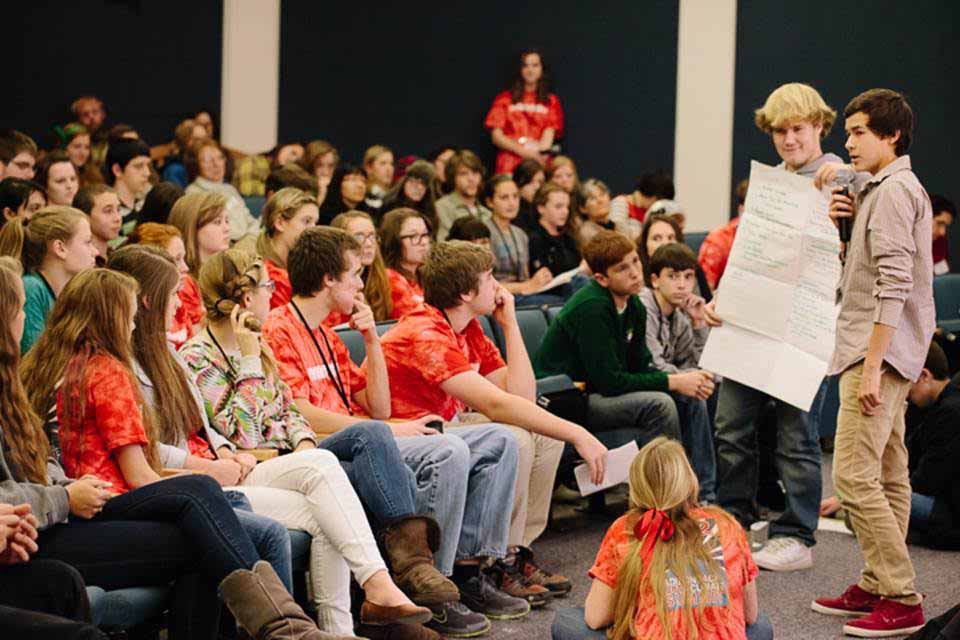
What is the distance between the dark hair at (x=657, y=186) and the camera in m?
8.55

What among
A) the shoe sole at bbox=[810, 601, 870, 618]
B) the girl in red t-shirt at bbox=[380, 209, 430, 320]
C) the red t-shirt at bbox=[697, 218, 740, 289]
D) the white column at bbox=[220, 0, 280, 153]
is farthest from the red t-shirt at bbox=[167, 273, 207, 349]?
the white column at bbox=[220, 0, 280, 153]

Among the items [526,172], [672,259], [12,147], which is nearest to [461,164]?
[526,172]

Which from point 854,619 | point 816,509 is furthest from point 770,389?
point 854,619

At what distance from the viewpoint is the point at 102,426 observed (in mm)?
3236

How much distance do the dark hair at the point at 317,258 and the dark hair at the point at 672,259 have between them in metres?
1.66

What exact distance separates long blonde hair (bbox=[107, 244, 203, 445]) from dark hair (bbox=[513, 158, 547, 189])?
5.02 m

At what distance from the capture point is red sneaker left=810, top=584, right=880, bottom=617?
4.11 metres

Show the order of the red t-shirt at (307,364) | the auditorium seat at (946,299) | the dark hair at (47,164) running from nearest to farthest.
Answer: the red t-shirt at (307,364) → the dark hair at (47,164) → the auditorium seat at (946,299)

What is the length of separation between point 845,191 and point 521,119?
6.44 meters

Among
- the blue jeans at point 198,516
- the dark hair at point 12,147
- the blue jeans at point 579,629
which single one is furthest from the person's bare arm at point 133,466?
the dark hair at point 12,147

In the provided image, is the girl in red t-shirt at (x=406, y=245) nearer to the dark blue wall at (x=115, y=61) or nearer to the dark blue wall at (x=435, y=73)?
the dark blue wall at (x=435, y=73)

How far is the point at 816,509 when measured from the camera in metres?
4.66

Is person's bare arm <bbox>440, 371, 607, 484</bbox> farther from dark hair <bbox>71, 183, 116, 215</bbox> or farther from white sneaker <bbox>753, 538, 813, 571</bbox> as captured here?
dark hair <bbox>71, 183, 116, 215</bbox>

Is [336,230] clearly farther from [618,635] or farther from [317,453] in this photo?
[618,635]
